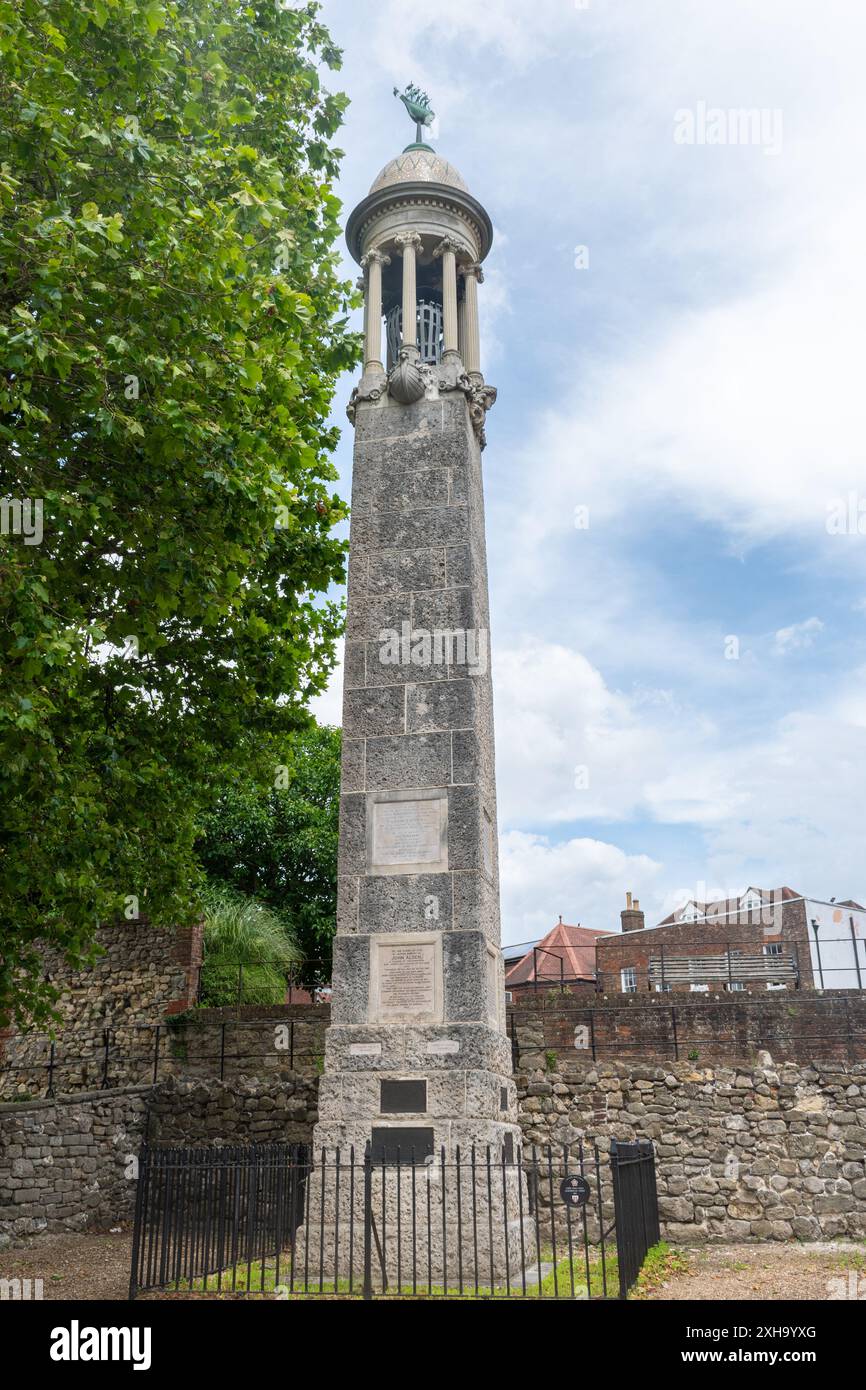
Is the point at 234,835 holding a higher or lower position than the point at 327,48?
lower

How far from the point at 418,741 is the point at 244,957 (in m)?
8.76

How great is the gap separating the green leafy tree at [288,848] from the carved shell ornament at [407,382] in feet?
37.1

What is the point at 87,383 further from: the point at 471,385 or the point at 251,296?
the point at 471,385

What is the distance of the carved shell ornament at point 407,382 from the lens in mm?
12477

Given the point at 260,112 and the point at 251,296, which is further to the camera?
the point at 260,112

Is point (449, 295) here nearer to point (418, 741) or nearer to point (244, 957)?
point (418, 741)

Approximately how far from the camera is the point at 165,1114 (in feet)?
49.2

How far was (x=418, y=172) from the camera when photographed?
1354 cm

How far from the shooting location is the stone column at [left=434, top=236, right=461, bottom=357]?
12930 millimetres

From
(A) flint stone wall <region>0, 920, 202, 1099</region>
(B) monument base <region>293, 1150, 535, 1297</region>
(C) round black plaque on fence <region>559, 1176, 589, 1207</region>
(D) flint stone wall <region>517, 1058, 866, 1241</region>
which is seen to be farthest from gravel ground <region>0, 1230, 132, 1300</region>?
(D) flint stone wall <region>517, 1058, 866, 1241</region>

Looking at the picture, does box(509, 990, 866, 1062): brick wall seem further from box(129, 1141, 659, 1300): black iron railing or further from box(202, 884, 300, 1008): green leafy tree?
box(202, 884, 300, 1008): green leafy tree

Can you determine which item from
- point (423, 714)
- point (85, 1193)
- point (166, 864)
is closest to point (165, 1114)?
point (85, 1193)

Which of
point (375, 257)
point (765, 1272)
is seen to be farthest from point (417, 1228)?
point (375, 257)

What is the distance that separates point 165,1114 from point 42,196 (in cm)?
1200
